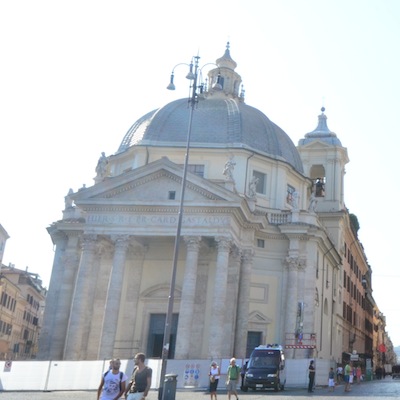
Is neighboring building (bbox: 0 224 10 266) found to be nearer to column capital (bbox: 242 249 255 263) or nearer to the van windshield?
column capital (bbox: 242 249 255 263)

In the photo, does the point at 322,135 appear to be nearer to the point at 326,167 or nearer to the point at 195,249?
the point at 326,167

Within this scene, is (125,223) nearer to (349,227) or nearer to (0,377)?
(0,377)

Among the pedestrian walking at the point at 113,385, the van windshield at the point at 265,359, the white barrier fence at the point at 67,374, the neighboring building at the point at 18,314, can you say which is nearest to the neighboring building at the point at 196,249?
the white barrier fence at the point at 67,374

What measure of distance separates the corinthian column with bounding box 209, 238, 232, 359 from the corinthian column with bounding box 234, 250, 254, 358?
1.65 m

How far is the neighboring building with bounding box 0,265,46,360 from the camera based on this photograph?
66750 mm

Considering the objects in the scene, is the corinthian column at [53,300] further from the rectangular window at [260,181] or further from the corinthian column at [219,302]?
the rectangular window at [260,181]

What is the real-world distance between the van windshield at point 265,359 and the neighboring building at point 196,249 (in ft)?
12.6

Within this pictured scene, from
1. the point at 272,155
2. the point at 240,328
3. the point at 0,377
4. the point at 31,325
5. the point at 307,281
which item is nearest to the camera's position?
the point at 0,377

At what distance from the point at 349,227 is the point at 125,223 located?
29.5 meters

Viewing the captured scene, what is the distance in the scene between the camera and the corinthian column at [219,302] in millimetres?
31031

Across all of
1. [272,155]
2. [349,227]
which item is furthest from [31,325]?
[272,155]

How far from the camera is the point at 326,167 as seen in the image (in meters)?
51.7

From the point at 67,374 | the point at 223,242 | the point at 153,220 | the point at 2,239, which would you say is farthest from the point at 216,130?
the point at 2,239

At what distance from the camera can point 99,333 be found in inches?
1377
